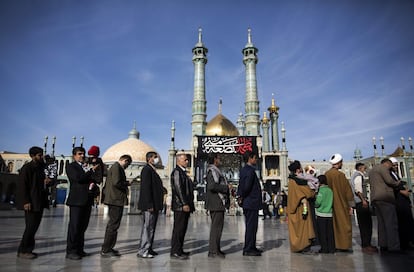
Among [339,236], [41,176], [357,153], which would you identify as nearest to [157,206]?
[41,176]

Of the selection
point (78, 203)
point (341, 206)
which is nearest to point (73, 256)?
point (78, 203)

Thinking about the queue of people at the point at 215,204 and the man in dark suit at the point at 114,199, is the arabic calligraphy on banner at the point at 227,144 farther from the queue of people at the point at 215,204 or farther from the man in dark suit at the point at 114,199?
the man in dark suit at the point at 114,199

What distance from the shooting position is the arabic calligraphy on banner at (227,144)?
1187 inches

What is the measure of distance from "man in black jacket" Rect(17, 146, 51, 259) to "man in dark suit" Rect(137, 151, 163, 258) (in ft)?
4.48

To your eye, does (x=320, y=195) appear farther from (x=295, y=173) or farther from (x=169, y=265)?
(x=169, y=265)

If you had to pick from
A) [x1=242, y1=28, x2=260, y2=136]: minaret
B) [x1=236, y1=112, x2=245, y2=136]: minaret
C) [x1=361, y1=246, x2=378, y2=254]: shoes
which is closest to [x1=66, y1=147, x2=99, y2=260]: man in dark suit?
[x1=361, y1=246, x2=378, y2=254]: shoes

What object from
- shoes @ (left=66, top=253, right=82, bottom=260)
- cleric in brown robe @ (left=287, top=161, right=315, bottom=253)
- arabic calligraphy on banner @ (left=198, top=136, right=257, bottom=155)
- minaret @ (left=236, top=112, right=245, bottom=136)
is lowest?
shoes @ (left=66, top=253, right=82, bottom=260)

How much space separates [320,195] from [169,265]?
8.95ft

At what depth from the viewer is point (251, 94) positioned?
122ft

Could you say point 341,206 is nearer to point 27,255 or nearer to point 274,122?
point 27,255

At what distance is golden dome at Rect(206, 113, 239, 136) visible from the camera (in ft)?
135

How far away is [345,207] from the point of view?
15.7ft

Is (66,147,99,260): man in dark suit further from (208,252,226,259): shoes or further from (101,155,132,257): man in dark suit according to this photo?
(208,252,226,259): shoes

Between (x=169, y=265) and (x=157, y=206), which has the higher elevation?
(x=157, y=206)
